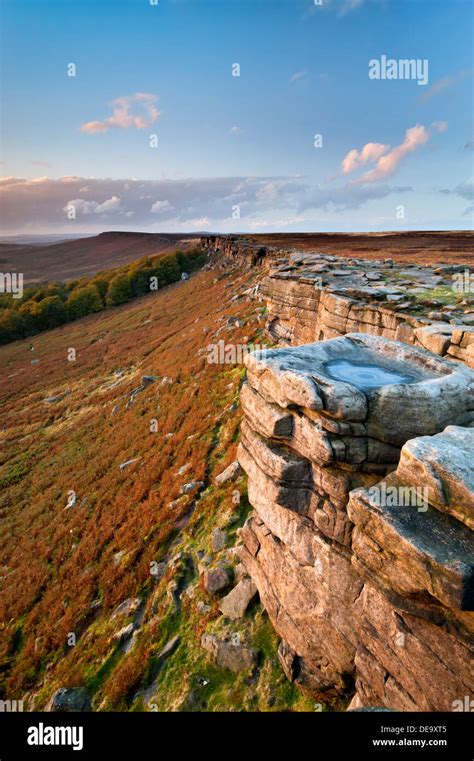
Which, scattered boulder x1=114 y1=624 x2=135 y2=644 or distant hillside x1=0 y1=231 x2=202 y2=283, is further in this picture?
distant hillside x1=0 y1=231 x2=202 y2=283

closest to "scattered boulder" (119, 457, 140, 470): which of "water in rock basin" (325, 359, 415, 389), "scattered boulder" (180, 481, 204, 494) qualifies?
"scattered boulder" (180, 481, 204, 494)

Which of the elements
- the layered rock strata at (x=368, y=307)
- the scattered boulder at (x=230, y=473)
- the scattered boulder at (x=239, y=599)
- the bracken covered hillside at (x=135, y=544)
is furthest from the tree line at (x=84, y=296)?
the scattered boulder at (x=239, y=599)

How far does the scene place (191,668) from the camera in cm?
950

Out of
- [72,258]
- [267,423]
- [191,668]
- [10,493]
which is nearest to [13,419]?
[10,493]

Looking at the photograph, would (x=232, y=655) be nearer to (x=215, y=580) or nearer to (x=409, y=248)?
(x=215, y=580)

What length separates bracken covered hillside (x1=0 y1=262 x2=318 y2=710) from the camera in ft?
31.3

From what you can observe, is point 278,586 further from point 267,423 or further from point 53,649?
point 53,649

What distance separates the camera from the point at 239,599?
1021 cm

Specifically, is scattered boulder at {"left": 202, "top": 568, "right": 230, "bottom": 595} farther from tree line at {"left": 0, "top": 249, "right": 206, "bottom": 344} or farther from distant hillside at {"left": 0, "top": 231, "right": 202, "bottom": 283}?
distant hillside at {"left": 0, "top": 231, "right": 202, "bottom": 283}

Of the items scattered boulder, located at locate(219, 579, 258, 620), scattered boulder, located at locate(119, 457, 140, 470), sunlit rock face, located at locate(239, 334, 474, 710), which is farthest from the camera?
scattered boulder, located at locate(119, 457, 140, 470)

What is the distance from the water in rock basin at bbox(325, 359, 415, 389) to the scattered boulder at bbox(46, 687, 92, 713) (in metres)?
11.0

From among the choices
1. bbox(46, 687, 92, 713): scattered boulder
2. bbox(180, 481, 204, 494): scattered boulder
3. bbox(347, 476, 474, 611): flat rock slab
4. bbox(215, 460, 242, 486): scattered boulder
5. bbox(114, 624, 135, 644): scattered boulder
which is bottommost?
bbox(46, 687, 92, 713): scattered boulder

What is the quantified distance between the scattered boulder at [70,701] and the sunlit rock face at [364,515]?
5638 mm

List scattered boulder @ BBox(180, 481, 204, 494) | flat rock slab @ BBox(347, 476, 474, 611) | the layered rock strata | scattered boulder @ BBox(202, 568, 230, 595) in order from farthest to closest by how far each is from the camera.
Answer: scattered boulder @ BBox(180, 481, 204, 494) < the layered rock strata < scattered boulder @ BBox(202, 568, 230, 595) < flat rock slab @ BBox(347, 476, 474, 611)
